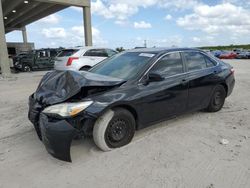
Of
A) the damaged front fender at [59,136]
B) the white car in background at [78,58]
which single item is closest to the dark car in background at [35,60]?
the white car in background at [78,58]

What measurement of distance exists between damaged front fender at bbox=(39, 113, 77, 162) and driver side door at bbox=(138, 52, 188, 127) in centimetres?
113

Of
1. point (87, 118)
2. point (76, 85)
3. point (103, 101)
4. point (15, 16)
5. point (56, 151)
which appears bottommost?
point (56, 151)

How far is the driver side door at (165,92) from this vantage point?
345 cm

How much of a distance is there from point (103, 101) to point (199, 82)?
214 centimetres

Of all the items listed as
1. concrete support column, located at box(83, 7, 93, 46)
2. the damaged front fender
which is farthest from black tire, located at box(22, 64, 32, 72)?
the damaged front fender

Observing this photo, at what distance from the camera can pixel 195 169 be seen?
108 inches

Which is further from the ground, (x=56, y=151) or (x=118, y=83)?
(x=118, y=83)

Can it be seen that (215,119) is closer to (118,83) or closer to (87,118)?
(118,83)

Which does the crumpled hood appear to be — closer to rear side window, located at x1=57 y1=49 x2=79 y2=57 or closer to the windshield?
the windshield

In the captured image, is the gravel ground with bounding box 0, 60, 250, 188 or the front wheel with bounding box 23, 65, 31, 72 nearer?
the gravel ground with bounding box 0, 60, 250, 188

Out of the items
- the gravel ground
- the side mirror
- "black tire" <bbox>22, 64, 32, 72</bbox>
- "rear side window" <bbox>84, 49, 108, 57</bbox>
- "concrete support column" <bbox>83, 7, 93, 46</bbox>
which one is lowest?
the gravel ground

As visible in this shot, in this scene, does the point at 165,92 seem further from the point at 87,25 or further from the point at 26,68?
the point at 26,68

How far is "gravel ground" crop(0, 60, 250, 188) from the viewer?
2.55 m

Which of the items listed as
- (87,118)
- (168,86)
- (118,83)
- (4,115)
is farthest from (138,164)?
(4,115)
